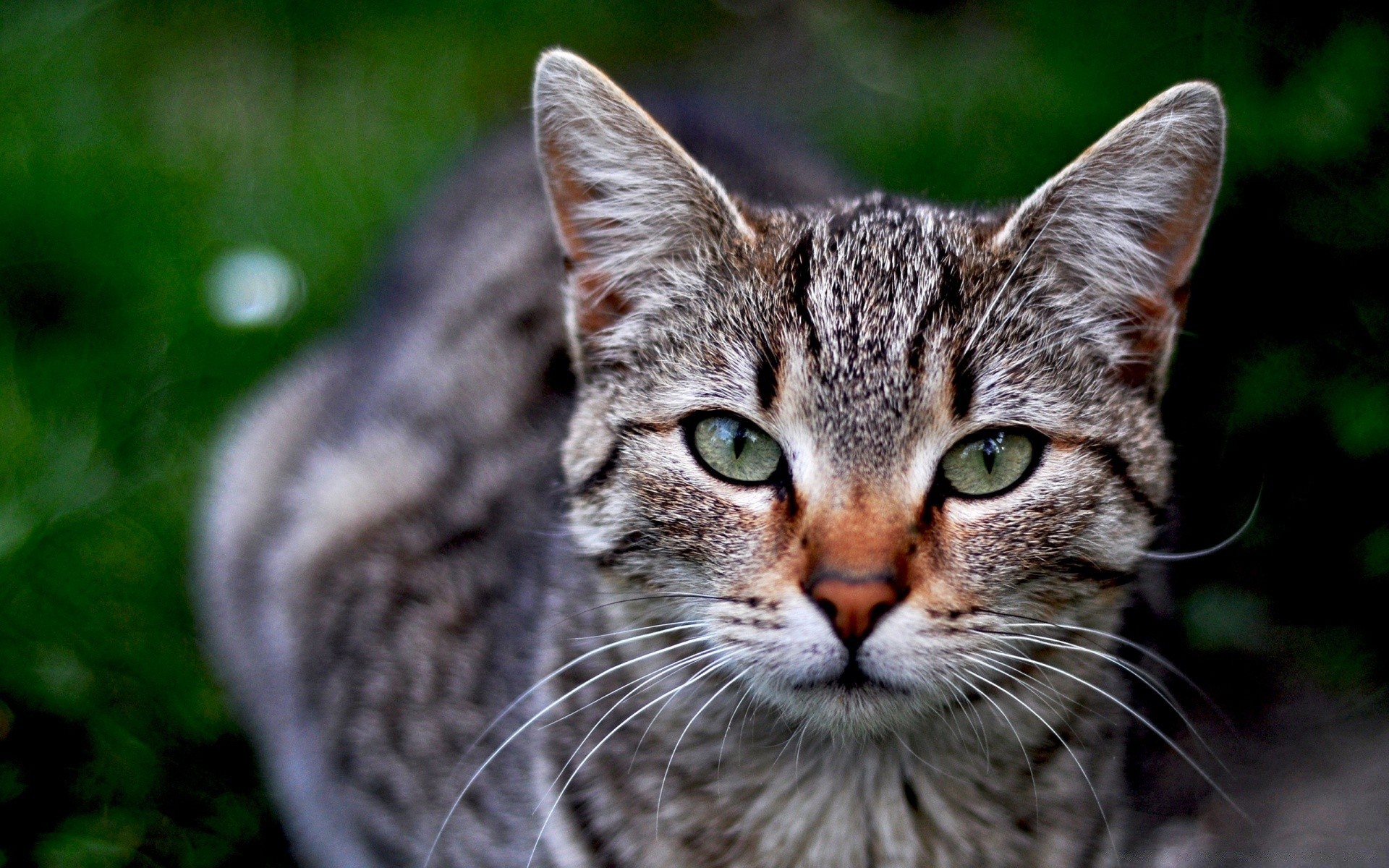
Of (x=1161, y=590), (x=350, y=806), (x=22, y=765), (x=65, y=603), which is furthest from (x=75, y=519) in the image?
(x=1161, y=590)

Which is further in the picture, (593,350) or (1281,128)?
(1281,128)

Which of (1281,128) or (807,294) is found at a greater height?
(1281,128)

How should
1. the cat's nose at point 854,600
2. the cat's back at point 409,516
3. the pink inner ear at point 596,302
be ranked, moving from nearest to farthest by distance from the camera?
the cat's nose at point 854,600 → the pink inner ear at point 596,302 → the cat's back at point 409,516

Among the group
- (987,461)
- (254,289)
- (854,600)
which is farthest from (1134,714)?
(254,289)

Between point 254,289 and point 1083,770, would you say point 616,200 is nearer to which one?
point 1083,770

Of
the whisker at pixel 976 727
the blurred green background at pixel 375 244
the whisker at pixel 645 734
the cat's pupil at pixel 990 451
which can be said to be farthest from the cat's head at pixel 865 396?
the blurred green background at pixel 375 244

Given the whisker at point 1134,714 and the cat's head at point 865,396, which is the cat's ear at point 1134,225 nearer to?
the cat's head at point 865,396

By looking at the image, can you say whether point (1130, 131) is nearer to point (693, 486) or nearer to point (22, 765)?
point (693, 486)

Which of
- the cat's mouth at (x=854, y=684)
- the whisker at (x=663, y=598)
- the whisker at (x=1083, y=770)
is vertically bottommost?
the whisker at (x=1083, y=770)
